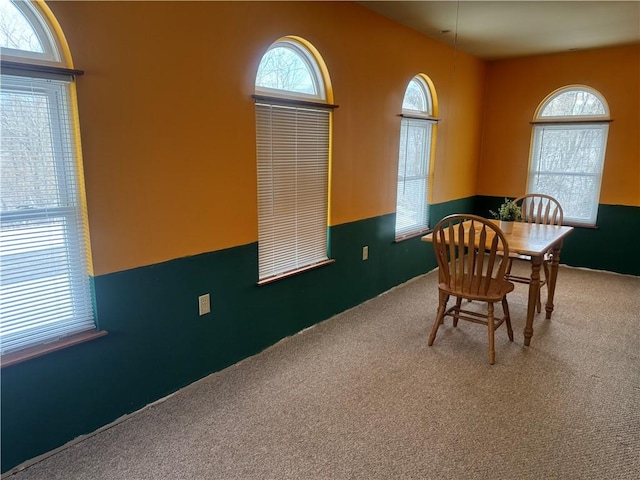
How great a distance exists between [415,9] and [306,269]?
215 cm

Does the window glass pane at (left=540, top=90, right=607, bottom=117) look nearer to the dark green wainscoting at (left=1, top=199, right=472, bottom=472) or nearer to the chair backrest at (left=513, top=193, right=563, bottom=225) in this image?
the chair backrest at (left=513, top=193, right=563, bottom=225)

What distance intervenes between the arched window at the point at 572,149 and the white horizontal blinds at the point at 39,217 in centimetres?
484

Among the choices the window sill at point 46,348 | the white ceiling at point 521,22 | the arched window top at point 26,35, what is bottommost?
the window sill at point 46,348

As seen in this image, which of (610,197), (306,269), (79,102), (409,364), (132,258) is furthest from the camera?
(610,197)

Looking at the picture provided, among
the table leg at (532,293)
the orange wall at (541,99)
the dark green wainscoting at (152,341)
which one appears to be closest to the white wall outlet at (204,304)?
the dark green wainscoting at (152,341)

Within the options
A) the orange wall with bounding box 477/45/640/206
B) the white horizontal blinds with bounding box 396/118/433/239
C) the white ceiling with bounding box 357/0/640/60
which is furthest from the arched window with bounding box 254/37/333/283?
the orange wall with bounding box 477/45/640/206

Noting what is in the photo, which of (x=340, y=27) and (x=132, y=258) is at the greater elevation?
(x=340, y=27)

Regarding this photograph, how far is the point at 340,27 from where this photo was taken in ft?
9.48

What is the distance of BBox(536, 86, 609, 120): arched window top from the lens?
14.5 ft

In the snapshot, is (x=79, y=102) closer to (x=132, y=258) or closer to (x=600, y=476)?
(x=132, y=258)

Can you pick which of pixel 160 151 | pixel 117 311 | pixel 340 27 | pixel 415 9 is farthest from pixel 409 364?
pixel 415 9

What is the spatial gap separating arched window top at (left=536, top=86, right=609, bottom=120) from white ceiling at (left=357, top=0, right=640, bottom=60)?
19.0 inches

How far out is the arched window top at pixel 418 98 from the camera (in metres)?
3.87

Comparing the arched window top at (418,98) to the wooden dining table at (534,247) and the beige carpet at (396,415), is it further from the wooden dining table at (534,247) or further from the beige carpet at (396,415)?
the beige carpet at (396,415)
